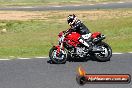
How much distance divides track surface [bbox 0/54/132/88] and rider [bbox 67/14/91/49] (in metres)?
0.84

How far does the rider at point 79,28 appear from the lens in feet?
50.6

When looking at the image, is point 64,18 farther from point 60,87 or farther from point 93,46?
point 60,87

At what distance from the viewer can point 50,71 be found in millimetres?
13891

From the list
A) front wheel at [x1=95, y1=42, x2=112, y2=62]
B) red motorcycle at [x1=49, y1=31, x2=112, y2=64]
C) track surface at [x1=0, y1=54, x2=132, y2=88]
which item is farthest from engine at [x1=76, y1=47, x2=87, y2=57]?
front wheel at [x1=95, y1=42, x2=112, y2=62]

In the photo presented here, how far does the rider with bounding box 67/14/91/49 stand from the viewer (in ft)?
50.6

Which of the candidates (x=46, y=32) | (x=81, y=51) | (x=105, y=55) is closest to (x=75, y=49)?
(x=81, y=51)

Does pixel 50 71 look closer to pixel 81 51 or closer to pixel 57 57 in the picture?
pixel 57 57

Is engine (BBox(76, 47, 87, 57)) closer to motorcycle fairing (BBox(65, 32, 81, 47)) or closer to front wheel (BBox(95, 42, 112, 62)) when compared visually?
motorcycle fairing (BBox(65, 32, 81, 47))

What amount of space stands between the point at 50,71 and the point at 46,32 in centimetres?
1403

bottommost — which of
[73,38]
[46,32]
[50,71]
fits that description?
[46,32]

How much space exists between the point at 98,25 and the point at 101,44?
1391 cm

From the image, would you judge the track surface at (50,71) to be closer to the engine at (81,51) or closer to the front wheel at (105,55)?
the front wheel at (105,55)

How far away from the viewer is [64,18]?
3469cm

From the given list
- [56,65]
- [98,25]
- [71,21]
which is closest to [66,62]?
[56,65]
